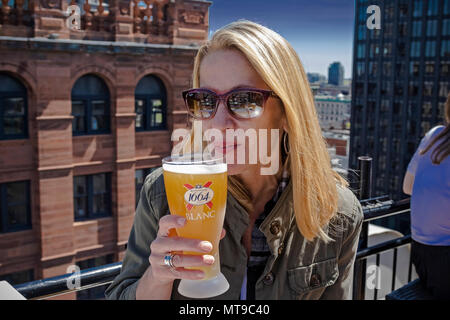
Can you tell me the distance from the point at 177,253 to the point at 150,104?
51.9 feet

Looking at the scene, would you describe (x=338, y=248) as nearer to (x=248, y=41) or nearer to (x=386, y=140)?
(x=248, y=41)

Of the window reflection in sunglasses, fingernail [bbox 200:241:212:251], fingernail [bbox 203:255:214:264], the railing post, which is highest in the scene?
the window reflection in sunglasses

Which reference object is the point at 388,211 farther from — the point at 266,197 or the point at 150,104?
the point at 150,104

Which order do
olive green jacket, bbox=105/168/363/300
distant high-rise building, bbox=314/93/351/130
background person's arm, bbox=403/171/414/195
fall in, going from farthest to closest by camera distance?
distant high-rise building, bbox=314/93/351/130 → background person's arm, bbox=403/171/414/195 → olive green jacket, bbox=105/168/363/300

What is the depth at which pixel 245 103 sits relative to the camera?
1.44m

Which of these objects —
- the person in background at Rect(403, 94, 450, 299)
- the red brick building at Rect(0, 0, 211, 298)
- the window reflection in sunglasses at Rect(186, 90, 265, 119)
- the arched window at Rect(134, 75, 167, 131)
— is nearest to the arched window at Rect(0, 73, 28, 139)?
the red brick building at Rect(0, 0, 211, 298)

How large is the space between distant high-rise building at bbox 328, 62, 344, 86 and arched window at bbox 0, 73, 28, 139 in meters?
78.7

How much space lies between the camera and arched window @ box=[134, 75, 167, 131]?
53.6 feet

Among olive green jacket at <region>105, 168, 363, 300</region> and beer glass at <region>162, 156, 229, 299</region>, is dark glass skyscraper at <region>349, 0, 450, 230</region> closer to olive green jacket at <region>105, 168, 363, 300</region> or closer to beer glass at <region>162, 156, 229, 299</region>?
olive green jacket at <region>105, 168, 363, 300</region>

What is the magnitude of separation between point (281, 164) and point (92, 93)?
47.0 feet

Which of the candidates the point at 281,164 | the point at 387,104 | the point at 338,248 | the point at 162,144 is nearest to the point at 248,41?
the point at 281,164

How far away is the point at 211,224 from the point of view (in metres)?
1.25

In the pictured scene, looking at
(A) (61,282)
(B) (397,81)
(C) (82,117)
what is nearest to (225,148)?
(A) (61,282)

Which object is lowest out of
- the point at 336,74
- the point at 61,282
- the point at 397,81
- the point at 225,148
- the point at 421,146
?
the point at 61,282
